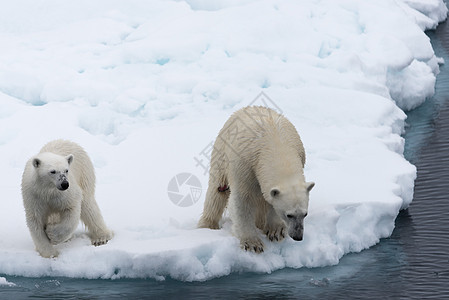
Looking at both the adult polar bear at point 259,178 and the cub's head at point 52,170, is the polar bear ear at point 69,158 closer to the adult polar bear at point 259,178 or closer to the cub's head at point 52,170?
the cub's head at point 52,170

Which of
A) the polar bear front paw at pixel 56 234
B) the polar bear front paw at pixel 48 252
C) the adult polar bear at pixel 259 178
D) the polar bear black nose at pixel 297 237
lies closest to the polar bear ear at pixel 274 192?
the adult polar bear at pixel 259 178

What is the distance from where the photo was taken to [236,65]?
1116cm

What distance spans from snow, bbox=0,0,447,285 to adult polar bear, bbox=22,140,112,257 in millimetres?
178

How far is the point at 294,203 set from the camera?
22.2ft

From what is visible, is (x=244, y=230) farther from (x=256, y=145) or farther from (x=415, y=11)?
(x=415, y=11)

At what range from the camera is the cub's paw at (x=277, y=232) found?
24.4 feet

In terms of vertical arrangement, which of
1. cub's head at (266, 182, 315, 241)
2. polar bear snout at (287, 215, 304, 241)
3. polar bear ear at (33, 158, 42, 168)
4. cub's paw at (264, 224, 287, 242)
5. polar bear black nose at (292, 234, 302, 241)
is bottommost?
cub's paw at (264, 224, 287, 242)

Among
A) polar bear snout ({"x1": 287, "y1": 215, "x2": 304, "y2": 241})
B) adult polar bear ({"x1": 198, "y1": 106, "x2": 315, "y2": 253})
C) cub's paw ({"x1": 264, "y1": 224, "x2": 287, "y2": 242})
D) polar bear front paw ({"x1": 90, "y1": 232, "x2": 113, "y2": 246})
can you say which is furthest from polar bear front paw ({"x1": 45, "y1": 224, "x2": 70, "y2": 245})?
polar bear snout ({"x1": 287, "y1": 215, "x2": 304, "y2": 241})

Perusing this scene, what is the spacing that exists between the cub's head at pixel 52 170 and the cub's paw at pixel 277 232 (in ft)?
5.93

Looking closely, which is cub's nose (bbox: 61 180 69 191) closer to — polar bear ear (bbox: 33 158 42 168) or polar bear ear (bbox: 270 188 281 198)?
polar bear ear (bbox: 33 158 42 168)

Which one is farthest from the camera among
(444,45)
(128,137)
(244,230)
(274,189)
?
(444,45)

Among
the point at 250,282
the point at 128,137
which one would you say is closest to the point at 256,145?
the point at 250,282

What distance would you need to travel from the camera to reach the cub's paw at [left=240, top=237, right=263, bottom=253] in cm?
727

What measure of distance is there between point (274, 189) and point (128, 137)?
3281mm
